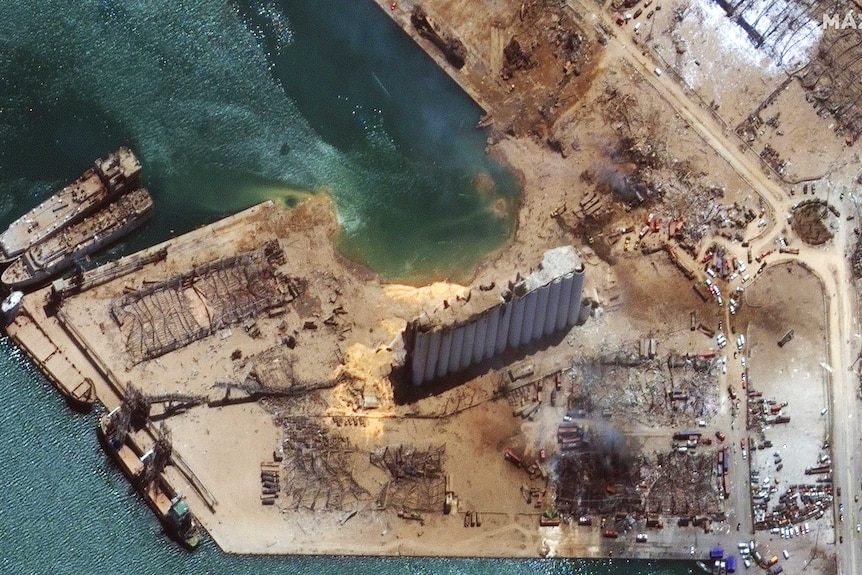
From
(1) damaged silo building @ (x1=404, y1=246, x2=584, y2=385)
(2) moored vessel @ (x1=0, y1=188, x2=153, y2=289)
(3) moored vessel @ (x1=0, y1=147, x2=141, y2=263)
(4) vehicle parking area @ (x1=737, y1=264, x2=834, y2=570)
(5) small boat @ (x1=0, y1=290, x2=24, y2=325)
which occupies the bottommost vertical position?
(4) vehicle parking area @ (x1=737, y1=264, x2=834, y2=570)

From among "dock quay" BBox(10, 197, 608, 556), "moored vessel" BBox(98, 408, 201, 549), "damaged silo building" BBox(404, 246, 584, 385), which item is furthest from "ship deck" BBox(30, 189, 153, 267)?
"damaged silo building" BBox(404, 246, 584, 385)

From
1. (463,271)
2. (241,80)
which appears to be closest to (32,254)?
(241,80)

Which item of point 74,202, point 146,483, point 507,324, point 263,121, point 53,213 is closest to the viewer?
point 146,483

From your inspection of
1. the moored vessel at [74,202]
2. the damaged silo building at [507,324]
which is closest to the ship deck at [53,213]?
the moored vessel at [74,202]

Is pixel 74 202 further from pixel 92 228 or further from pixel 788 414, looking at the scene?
pixel 788 414

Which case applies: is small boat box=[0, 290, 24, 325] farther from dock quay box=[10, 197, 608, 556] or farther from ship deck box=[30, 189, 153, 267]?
ship deck box=[30, 189, 153, 267]

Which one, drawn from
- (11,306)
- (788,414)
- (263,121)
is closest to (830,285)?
(788,414)

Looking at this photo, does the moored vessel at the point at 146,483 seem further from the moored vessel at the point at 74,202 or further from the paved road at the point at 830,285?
the paved road at the point at 830,285
